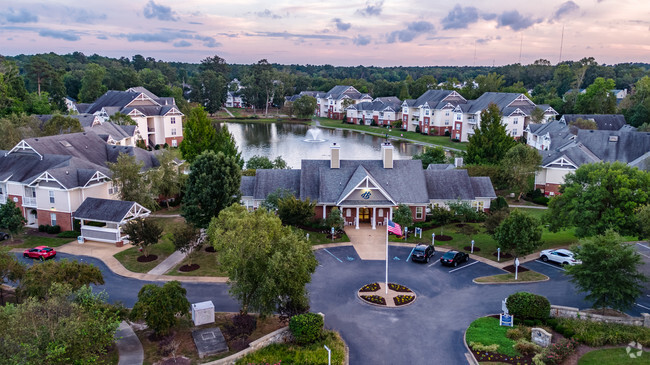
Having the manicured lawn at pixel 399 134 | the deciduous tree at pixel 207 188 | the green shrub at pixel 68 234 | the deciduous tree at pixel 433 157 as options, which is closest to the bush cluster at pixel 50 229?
the green shrub at pixel 68 234

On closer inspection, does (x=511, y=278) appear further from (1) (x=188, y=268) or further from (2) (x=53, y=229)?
(2) (x=53, y=229)

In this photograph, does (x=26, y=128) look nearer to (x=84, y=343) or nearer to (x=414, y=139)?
(x=84, y=343)

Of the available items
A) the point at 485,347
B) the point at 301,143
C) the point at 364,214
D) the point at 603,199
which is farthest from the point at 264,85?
the point at 485,347

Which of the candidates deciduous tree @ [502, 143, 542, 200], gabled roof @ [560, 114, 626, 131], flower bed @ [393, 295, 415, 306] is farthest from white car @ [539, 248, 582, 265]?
gabled roof @ [560, 114, 626, 131]

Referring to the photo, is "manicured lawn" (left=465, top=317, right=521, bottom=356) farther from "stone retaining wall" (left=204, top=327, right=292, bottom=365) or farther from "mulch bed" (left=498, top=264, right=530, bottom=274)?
"stone retaining wall" (left=204, top=327, right=292, bottom=365)

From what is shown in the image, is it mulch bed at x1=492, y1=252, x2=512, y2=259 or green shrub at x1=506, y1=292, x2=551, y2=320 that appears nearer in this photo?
green shrub at x1=506, y1=292, x2=551, y2=320

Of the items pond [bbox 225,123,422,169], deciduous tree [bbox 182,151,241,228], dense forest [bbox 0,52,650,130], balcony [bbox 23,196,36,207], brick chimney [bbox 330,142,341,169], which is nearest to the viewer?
deciduous tree [bbox 182,151,241,228]

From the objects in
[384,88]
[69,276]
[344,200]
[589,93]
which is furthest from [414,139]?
[69,276]
